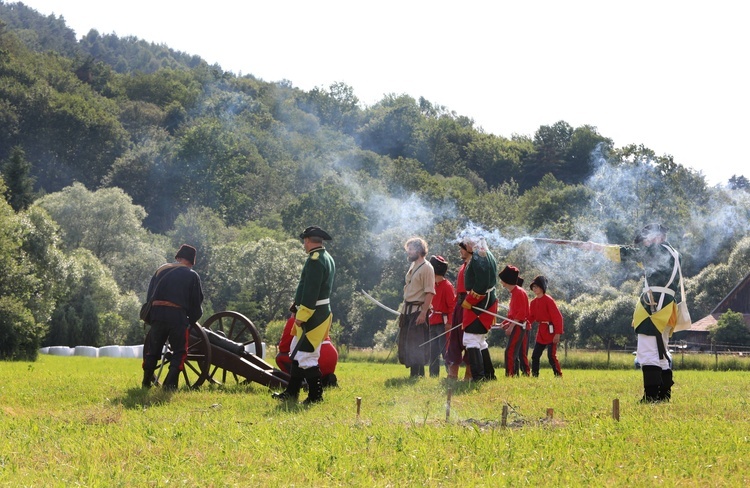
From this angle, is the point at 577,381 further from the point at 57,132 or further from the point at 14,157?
the point at 57,132

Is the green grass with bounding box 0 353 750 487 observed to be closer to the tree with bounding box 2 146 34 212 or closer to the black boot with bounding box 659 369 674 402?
the black boot with bounding box 659 369 674 402

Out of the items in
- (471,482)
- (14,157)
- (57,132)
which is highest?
(57,132)

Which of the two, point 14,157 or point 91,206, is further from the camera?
point 91,206

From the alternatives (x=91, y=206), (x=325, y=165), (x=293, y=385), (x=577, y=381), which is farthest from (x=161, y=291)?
(x=325, y=165)

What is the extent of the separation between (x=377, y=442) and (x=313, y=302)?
3.50m

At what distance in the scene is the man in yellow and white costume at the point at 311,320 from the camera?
1035cm

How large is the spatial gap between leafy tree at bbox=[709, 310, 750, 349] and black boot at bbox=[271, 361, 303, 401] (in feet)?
101

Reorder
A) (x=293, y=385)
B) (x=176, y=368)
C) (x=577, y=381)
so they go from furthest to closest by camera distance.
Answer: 1. (x=577, y=381)
2. (x=176, y=368)
3. (x=293, y=385)

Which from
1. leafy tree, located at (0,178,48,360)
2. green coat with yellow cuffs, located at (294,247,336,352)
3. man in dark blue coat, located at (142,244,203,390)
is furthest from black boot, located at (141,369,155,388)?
leafy tree, located at (0,178,48,360)

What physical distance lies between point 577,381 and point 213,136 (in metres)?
86.5

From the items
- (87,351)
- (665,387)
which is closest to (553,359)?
(665,387)

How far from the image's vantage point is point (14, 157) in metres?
57.1

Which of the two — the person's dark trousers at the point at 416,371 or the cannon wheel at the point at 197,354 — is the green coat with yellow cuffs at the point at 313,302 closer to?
the cannon wheel at the point at 197,354

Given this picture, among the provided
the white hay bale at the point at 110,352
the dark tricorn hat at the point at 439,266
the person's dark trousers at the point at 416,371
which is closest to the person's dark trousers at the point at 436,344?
the person's dark trousers at the point at 416,371
